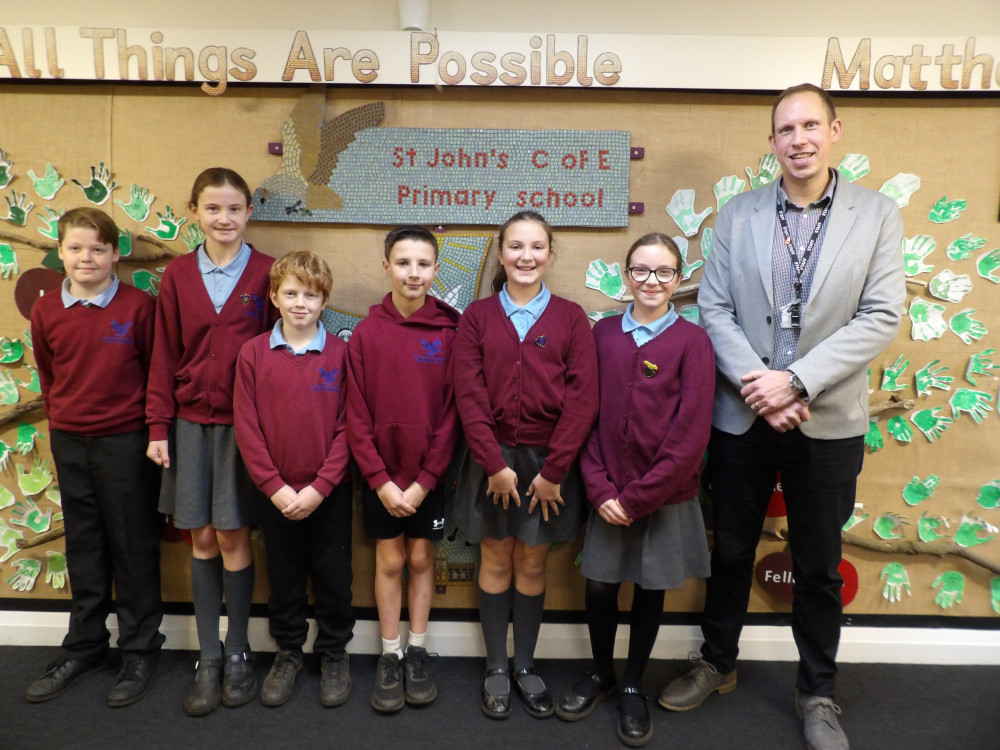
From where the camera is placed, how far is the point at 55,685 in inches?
78.1

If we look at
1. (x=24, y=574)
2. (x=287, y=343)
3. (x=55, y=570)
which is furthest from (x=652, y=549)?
(x=24, y=574)

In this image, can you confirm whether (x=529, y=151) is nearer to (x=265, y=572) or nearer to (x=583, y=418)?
(x=583, y=418)

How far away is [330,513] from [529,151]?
1432 mm

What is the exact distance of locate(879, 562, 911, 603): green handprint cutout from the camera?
7.41ft

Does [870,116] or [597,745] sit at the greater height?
[870,116]

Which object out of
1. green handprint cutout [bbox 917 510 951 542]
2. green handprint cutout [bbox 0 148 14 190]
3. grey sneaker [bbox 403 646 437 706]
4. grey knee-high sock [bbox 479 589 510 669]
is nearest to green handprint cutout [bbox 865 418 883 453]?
green handprint cutout [bbox 917 510 951 542]

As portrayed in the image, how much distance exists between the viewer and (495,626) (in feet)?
6.58

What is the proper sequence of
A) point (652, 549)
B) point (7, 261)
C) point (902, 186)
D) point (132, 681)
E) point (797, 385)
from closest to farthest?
point (797, 385) < point (652, 549) < point (132, 681) < point (902, 186) < point (7, 261)

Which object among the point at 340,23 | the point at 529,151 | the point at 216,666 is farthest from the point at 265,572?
the point at 340,23

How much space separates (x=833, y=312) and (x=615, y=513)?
857 millimetres

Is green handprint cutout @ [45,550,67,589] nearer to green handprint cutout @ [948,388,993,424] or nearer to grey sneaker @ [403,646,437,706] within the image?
grey sneaker @ [403,646,437,706]

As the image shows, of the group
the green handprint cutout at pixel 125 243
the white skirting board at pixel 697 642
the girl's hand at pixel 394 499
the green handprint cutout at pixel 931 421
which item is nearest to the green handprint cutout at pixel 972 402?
the green handprint cutout at pixel 931 421

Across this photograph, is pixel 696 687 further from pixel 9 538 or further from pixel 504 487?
pixel 9 538

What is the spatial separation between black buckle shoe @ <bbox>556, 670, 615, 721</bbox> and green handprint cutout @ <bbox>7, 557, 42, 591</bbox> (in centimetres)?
206
